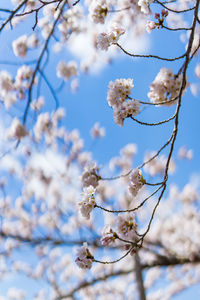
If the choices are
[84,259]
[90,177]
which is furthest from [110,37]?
[84,259]

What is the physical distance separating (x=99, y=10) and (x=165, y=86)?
Answer: 111cm

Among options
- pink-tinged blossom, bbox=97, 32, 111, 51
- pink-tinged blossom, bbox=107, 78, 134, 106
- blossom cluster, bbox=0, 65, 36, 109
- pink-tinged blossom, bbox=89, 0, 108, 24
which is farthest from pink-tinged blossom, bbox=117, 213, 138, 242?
blossom cluster, bbox=0, 65, 36, 109

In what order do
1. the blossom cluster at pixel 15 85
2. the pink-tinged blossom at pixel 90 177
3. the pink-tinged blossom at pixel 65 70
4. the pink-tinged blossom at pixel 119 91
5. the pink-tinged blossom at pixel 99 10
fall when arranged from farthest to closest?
the pink-tinged blossom at pixel 65 70 → the blossom cluster at pixel 15 85 → the pink-tinged blossom at pixel 99 10 → the pink-tinged blossom at pixel 90 177 → the pink-tinged blossom at pixel 119 91

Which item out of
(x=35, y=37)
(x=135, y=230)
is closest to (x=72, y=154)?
(x=35, y=37)

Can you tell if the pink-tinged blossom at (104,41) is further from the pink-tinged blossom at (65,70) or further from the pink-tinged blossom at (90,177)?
the pink-tinged blossom at (65,70)

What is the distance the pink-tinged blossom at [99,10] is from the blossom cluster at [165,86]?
0.91 meters

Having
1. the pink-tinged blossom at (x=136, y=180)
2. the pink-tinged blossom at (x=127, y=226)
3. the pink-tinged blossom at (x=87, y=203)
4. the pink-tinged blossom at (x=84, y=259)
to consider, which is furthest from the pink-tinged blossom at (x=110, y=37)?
the pink-tinged blossom at (x=84, y=259)

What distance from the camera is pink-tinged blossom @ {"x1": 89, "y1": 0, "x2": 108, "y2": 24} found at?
2867 mm

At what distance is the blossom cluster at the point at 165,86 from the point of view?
2450 mm

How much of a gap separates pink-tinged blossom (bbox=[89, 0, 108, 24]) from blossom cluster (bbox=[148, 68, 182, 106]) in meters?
0.91

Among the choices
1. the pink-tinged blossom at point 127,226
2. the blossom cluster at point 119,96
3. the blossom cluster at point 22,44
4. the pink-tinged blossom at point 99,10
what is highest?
the blossom cluster at point 22,44

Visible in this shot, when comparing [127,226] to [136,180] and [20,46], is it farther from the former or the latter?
[20,46]

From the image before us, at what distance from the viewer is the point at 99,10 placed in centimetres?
288

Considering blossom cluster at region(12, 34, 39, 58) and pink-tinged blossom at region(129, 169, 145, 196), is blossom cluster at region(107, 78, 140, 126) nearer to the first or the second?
pink-tinged blossom at region(129, 169, 145, 196)
